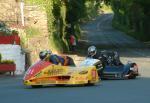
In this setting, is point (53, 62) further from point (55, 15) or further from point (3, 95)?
point (55, 15)

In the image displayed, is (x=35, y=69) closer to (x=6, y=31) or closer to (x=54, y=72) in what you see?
(x=54, y=72)

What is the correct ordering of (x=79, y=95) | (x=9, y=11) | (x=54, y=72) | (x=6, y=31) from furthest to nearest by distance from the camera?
(x=9, y=11)
(x=6, y=31)
(x=54, y=72)
(x=79, y=95)

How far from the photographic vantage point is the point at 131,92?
18625mm

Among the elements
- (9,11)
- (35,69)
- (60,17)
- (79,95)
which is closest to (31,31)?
(9,11)

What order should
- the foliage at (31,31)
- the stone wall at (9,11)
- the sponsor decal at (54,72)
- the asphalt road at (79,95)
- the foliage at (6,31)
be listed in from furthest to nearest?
the stone wall at (9,11) < the foliage at (31,31) < the foliage at (6,31) < the sponsor decal at (54,72) < the asphalt road at (79,95)

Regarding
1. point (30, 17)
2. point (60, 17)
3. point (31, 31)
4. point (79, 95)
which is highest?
point (30, 17)

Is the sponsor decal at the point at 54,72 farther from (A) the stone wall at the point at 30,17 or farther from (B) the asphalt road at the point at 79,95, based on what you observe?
(A) the stone wall at the point at 30,17

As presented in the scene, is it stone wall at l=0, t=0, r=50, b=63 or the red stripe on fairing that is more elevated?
stone wall at l=0, t=0, r=50, b=63

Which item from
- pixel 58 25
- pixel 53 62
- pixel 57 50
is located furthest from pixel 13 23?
pixel 53 62

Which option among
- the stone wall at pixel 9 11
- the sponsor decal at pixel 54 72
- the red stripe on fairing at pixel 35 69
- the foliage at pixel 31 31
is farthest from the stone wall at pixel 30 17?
the sponsor decal at pixel 54 72

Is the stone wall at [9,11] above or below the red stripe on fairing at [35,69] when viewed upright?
above

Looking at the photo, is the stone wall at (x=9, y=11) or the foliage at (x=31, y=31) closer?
the foliage at (x=31, y=31)

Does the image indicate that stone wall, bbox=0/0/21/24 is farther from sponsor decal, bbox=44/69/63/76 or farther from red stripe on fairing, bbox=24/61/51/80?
sponsor decal, bbox=44/69/63/76

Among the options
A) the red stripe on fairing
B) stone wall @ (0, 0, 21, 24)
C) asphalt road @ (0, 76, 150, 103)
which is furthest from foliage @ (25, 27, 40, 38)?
asphalt road @ (0, 76, 150, 103)
